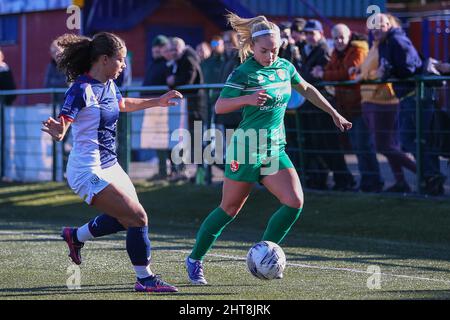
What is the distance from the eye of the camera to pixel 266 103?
833cm

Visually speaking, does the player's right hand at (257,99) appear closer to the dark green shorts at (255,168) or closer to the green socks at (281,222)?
the dark green shorts at (255,168)

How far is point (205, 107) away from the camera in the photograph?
15.5 meters

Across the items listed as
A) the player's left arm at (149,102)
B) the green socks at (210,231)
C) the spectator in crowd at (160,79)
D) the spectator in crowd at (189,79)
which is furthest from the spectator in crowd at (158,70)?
the green socks at (210,231)

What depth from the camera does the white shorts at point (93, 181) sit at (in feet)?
25.7

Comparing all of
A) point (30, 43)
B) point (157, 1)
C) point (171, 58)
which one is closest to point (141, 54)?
point (157, 1)

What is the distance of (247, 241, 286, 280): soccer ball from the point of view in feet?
26.5

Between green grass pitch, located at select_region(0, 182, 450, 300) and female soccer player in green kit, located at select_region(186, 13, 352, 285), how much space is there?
46 centimetres

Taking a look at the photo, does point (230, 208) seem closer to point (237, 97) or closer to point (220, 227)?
point (220, 227)

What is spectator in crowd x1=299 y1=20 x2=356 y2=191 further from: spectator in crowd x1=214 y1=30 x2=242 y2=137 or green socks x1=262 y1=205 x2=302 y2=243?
green socks x1=262 y1=205 x2=302 y2=243

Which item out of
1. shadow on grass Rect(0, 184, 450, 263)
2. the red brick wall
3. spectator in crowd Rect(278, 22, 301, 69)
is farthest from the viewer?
the red brick wall

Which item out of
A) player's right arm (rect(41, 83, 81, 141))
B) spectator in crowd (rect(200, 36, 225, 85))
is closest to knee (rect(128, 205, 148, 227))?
player's right arm (rect(41, 83, 81, 141))

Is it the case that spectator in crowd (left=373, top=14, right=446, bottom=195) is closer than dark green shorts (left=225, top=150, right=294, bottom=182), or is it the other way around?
dark green shorts (left=225, top=150, right=294, bottom=182)

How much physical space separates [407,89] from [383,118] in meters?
0.52

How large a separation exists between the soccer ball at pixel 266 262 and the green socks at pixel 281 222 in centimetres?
27
